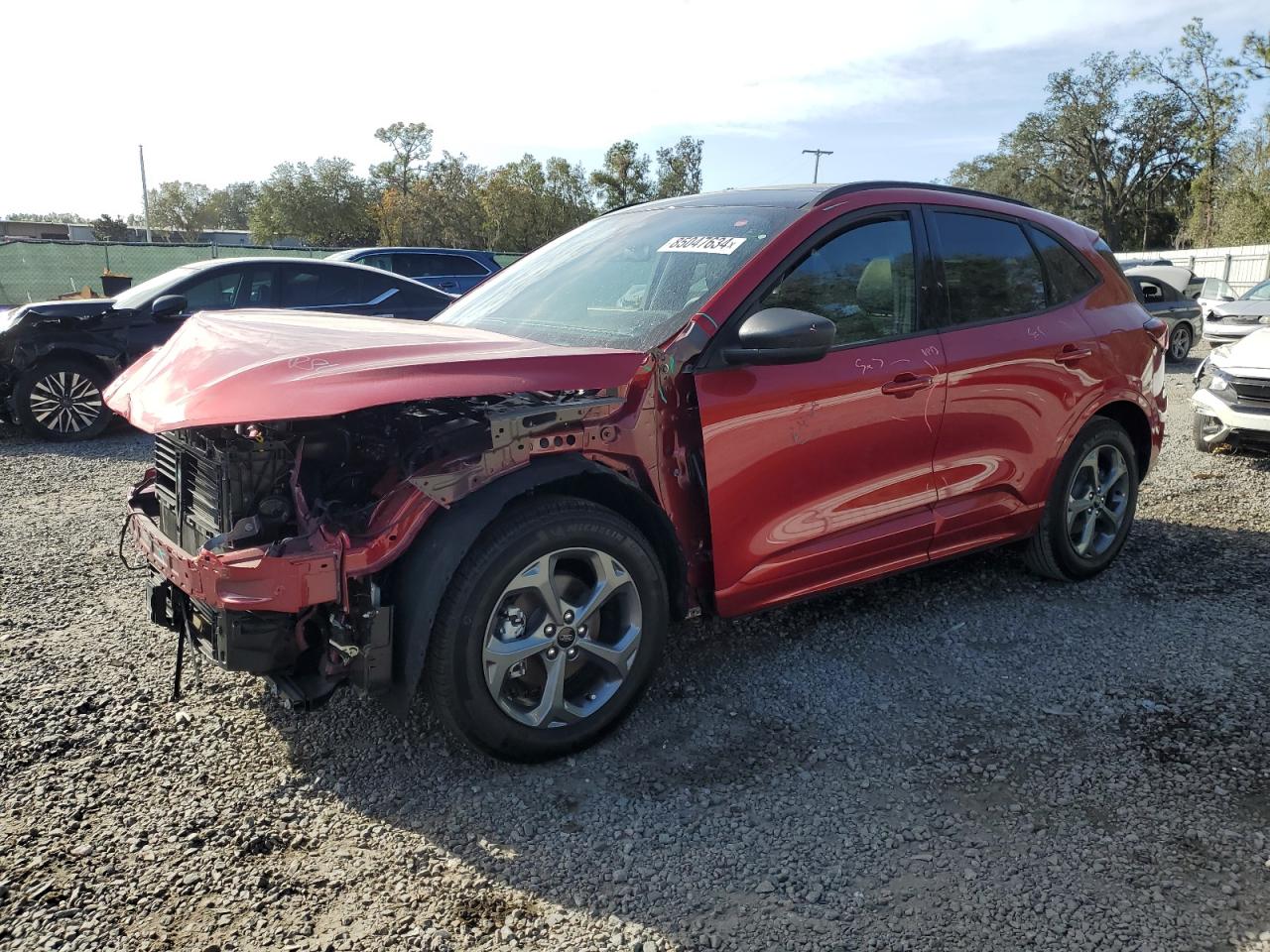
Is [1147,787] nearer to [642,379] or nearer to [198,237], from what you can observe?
[642,379]

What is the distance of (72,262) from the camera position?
68.9 ft

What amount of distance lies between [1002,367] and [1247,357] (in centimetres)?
453

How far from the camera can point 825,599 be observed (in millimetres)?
4414

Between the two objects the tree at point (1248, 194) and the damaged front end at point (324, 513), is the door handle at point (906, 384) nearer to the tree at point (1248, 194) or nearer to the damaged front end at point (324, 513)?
the damaged front end at point (324, 513)

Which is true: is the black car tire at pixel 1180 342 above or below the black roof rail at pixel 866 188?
below

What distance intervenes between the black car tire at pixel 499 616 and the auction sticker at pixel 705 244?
116cm

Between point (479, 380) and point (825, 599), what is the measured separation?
8.03 ft

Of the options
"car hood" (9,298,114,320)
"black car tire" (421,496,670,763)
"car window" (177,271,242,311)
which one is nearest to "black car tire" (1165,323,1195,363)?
"car window" (177,271,242,311)

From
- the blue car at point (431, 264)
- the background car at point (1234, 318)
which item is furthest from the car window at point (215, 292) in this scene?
the background car at point (1234, 318)

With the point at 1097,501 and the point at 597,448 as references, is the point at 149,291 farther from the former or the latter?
the point at 1097,501

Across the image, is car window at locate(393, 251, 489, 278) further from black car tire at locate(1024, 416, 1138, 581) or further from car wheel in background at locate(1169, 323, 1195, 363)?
black car tire at locate(1024, 416, 1138, 581)

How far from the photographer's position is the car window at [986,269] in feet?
12.8

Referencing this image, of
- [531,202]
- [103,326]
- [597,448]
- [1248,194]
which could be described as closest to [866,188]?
[597,448]

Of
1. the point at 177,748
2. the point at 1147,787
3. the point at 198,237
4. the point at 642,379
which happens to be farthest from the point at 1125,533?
the point at 198,237
